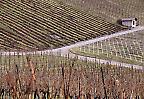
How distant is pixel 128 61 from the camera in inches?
1423

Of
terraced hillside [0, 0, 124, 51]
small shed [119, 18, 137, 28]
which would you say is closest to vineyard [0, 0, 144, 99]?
terraced hillside [0, 0, 124, 51]

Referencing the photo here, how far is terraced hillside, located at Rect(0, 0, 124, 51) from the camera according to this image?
4101 cm

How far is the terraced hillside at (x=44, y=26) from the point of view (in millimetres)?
41009

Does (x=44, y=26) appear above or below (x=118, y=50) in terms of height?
above

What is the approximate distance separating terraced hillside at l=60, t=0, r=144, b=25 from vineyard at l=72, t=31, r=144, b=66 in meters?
11.2

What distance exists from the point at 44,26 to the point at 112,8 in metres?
18.0

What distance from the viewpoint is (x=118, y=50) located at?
39719 millimetres

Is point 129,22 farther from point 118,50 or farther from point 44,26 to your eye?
point 118,50

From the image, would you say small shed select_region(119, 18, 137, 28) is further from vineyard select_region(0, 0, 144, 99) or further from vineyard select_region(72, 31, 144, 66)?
vineyard select_region(72, 31, 144, 66)

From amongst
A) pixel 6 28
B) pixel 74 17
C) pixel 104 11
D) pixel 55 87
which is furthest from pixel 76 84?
pixel 104 11

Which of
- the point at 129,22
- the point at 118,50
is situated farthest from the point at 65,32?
the point at 129,22

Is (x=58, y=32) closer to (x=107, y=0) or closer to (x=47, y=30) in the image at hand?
(x=47, y=30)

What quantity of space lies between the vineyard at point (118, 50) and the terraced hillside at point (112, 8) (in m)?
→ 11.2

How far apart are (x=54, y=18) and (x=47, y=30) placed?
5.38 meters
